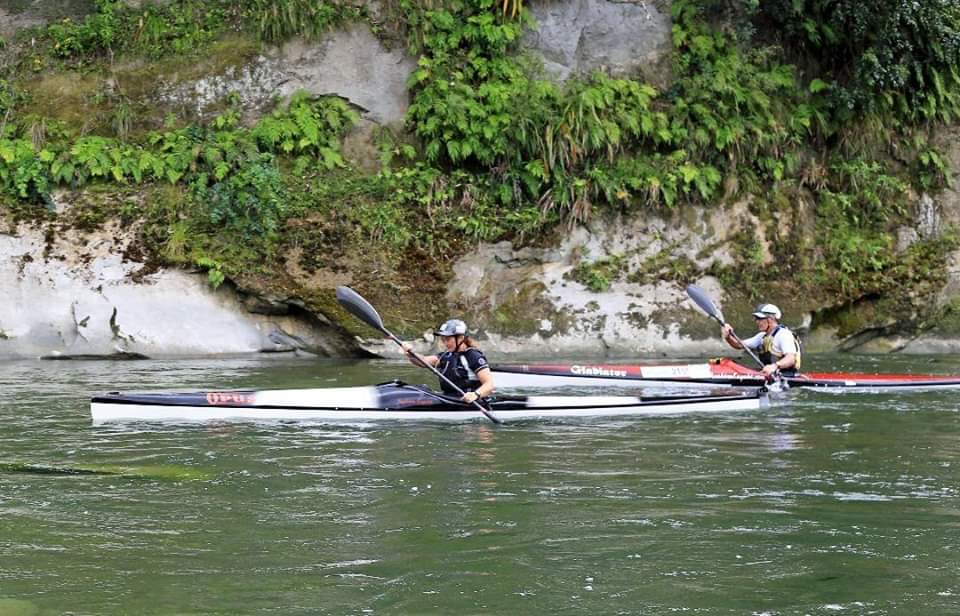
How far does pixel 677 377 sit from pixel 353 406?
14.9 feet

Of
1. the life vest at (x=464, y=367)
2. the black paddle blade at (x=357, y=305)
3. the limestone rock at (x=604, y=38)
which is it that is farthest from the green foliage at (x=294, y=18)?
the life vest at (x=464, y=367)

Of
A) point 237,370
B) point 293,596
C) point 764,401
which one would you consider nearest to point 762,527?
point 293,596

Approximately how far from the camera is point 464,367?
1160 centimetres

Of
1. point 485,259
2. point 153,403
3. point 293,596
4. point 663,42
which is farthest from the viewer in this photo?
point 663,42

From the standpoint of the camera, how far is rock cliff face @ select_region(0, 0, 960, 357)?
17000 mm

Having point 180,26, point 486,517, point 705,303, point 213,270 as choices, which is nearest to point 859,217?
point 705,303

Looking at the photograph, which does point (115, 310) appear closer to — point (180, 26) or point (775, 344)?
point (180, 26)

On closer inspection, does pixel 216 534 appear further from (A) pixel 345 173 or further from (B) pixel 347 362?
(A) pixel 345 173

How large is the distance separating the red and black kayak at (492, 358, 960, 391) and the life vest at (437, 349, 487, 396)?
257 centimetres

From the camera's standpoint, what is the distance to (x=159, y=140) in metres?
18.8

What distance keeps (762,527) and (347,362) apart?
10.5 meters

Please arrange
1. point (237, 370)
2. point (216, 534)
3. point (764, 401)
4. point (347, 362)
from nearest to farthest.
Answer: point (216, 534) → point (764, 401) → point (237, 370) → point (347, 362)

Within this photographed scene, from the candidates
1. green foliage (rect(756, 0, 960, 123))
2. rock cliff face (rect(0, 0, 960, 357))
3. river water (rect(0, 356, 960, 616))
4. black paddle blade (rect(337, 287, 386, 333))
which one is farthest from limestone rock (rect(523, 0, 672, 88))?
river water (rect(0, 356, 960, 616))

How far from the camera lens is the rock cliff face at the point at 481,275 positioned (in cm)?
1700
